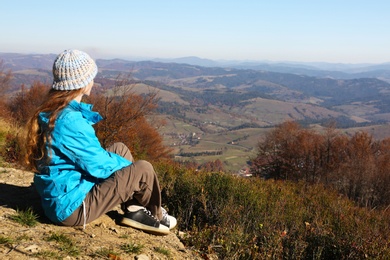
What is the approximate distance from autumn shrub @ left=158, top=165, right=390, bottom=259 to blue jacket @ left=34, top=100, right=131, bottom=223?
1.34m

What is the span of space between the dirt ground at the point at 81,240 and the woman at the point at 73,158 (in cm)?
18

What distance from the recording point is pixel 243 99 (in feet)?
567

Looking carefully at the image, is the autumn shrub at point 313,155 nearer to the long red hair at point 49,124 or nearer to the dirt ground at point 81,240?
the dirt ground at point 81,240

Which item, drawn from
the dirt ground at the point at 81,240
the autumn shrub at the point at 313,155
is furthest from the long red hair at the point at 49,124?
the autumn shrub at the point at 313,155

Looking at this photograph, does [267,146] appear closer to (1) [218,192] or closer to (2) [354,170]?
(2) [354,170]

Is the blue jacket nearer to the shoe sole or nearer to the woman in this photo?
the woman

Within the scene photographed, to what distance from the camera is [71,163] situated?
9.41ft

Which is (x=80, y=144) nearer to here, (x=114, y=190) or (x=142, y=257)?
(x=114, y=190)

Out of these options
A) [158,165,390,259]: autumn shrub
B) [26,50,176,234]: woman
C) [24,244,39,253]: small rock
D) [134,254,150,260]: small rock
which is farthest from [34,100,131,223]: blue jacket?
[158,165,390,259]: autumn shrub

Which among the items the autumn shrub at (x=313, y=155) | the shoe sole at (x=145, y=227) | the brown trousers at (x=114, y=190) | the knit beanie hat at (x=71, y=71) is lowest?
the autumn shrub at (x=313, y=155)

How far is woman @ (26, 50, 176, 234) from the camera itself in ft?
9.00

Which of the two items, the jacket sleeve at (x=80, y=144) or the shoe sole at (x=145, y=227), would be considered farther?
the shoe sole at (x=145, y=227)

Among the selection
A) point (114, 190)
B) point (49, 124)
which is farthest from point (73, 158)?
point (114, 190)

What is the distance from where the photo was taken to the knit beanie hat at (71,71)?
2812mm
